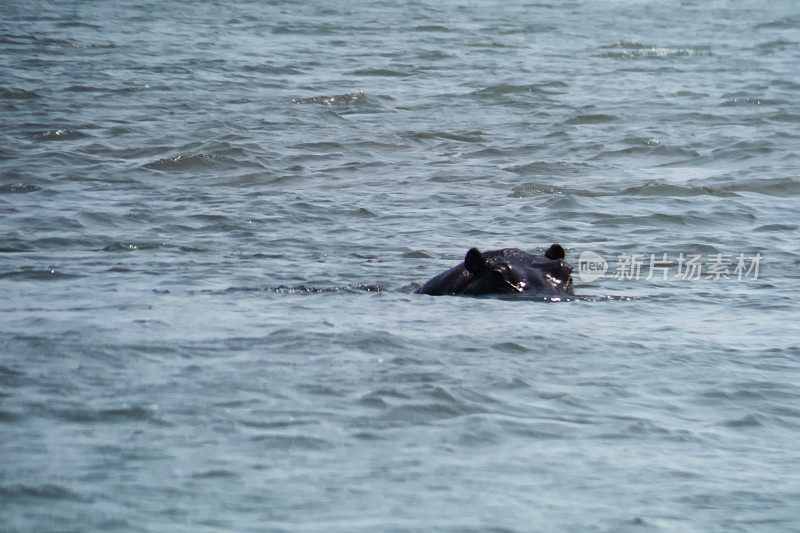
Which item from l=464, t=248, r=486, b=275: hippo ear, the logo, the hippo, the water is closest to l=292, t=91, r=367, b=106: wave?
the water

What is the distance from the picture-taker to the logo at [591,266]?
10.5m

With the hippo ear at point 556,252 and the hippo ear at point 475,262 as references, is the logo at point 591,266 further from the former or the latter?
the hippo ear at point 475,262

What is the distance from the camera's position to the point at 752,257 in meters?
11.4

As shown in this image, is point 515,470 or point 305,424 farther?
point 305,424

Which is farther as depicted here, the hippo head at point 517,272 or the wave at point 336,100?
the wave at point 336,100

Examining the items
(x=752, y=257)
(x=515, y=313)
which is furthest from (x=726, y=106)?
(x=515, y=313)

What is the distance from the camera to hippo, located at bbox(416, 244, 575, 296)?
879cm

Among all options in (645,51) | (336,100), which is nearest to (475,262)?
(336,100)

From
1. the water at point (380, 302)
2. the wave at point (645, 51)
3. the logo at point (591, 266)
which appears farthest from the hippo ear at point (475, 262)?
the wave at point (645, 51)

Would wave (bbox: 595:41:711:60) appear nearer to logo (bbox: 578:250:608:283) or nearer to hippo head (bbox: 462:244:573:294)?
logo (bbox: 578:250:608:283)

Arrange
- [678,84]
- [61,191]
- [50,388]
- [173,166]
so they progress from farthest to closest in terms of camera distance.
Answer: [678,84]
[173,166]
[61,191]
[50,388]

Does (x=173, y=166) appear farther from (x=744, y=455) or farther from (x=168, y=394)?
(x=744, y=455)

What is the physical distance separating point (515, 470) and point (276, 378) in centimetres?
174

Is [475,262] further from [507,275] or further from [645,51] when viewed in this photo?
[645,51]
